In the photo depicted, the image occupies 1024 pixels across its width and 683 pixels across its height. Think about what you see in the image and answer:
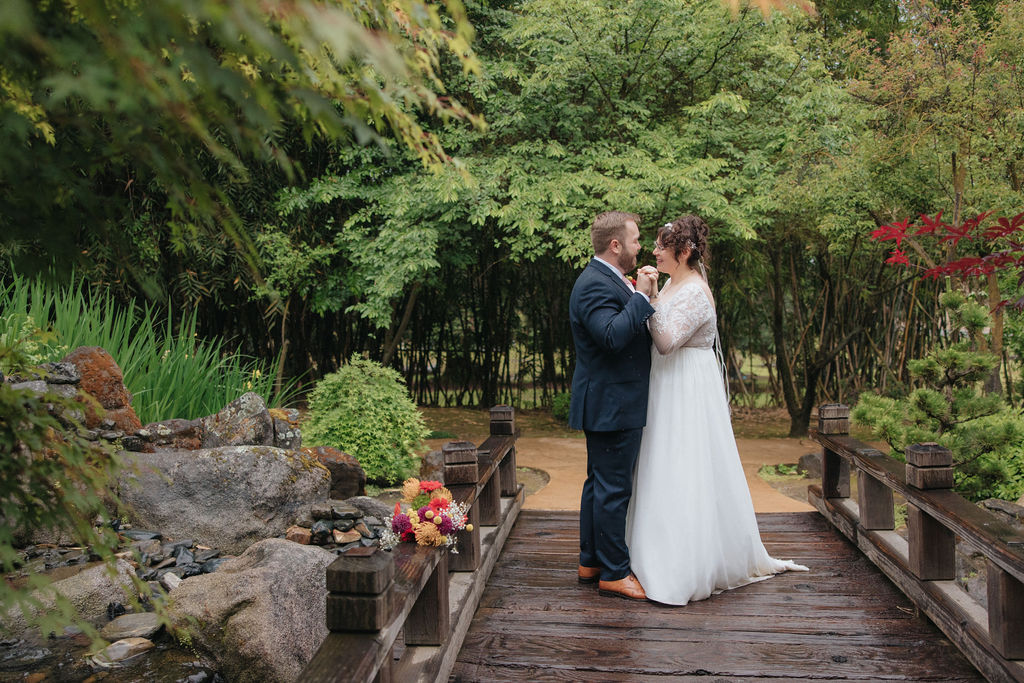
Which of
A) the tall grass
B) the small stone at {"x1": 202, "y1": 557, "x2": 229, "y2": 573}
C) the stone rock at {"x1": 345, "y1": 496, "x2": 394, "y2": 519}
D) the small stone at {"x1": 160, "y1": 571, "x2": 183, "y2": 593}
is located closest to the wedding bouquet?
the small stone at {"x1": 160, "y1": 571, "x2": 183, "y2": 593}

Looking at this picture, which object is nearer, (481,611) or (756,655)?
(756,655)

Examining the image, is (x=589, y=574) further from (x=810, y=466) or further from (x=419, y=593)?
(x=810, y=466)

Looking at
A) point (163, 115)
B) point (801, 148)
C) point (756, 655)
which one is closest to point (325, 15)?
point (163, 115)

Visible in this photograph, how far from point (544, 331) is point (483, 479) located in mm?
7022

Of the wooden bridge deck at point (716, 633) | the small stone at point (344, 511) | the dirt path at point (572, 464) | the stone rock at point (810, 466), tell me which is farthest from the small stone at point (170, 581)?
the stone rock at point (810, 466)

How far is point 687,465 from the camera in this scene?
2902 mm

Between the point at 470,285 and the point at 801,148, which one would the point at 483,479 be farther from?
the point at 470,285

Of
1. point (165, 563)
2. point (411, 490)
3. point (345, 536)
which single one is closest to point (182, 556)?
point (165, 563)

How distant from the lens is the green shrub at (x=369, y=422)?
566 cm

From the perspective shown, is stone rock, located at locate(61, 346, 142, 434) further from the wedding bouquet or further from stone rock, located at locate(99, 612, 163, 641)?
the wedding bouquet

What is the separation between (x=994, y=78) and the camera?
17.7ft

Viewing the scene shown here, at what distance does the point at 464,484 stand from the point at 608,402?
607mm

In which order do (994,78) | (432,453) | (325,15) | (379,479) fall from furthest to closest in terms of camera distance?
1. (432,453)
2. (379,479)
3. (994,78)
4. (325,15)

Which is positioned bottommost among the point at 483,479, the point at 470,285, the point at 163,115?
the point at 483,479
